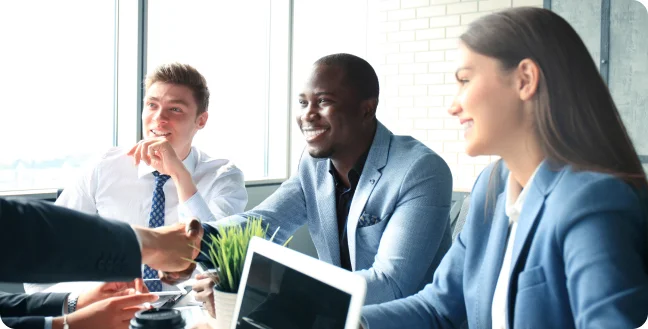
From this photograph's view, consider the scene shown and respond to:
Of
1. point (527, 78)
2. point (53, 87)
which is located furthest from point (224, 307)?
point (53, 87)

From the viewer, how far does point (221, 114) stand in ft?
18.9

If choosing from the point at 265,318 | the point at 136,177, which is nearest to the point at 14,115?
the point at 136,177

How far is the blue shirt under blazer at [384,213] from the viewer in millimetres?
2131

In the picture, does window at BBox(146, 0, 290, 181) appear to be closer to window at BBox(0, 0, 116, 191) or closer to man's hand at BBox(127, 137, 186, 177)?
window at BBox(0, 0, 116, 191)

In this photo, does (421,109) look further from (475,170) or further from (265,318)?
(265,318)

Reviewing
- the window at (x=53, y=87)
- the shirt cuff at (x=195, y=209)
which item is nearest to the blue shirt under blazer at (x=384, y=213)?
the shirt cuff at (x=195, y=209)

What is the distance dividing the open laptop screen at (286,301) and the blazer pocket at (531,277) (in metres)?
0.55

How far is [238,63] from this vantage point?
5977 mm

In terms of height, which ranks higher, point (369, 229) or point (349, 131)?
point (349, 131)

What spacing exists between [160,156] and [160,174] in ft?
0.49

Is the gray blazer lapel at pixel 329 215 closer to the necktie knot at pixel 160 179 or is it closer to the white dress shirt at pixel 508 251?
the necktie knot at pixel 160 179

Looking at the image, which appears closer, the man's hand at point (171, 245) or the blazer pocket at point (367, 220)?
the man's hand at point (171, 245)

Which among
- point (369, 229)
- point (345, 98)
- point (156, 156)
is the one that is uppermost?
point (345, 98)

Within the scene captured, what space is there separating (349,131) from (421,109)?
3.30m
